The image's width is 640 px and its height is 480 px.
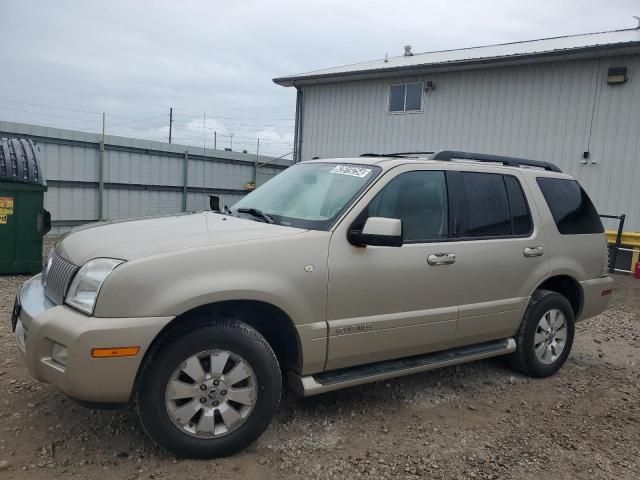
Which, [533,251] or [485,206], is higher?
[485,206]

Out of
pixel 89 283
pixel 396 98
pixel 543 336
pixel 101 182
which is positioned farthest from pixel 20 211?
pixel 396 98

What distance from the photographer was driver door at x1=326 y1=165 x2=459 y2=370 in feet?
11.1

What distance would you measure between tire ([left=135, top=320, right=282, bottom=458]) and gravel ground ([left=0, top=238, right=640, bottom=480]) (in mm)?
148

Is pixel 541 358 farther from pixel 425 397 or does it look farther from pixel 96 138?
→ pixel 96 138

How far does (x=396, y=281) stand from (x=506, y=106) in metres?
10.7

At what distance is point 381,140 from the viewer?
15055 millimetres

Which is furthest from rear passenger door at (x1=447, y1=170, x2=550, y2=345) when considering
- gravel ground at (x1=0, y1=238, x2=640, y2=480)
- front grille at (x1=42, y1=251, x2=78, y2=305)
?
front grille at (x1=42, y1=251, x2=78, y2=305)

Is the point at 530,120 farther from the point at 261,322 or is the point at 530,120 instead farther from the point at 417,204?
the point at 261,322

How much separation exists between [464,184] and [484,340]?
4.14 feet

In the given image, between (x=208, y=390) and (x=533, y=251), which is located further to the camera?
(x=533, y=251)

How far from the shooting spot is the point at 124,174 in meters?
12.9

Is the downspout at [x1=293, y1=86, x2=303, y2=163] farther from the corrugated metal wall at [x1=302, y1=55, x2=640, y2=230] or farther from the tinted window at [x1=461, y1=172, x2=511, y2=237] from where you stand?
the tinted window at [x1=461, y1=172, x2=511, y2=237]

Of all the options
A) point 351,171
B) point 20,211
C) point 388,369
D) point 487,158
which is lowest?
point 388,369

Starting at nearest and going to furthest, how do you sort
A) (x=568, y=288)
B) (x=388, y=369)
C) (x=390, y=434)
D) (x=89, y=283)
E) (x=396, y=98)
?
(x=89, y=283) → (x=390, y=434) → (x=388, y=369) → (x=568, y=288) → (x=396, y=98)
